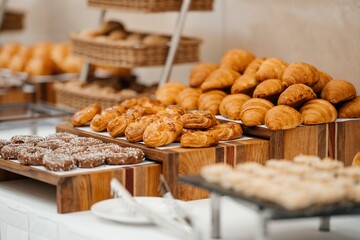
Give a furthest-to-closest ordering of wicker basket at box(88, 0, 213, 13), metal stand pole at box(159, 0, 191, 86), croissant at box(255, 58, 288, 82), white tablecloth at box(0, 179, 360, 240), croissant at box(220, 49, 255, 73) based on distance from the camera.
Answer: metal stand pole at box(159, 0, 191, 86)
wicker basket at box(88, 0, 213, 13)
croissant at box(220, 49, 255, 73)
croissant at box(255, 58, 288, 82)
white tablecloth at box(0, 179, 360, 240)

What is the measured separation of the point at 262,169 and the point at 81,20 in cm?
438

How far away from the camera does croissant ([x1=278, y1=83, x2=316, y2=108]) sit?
278 cm

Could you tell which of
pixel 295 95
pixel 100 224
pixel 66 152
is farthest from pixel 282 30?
pixel 100 224

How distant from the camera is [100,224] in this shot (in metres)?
2.24

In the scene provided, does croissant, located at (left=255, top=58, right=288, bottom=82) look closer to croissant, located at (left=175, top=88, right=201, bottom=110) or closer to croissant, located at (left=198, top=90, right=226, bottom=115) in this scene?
croissant, located at (left=198, top=90, right=226, bottom=115)

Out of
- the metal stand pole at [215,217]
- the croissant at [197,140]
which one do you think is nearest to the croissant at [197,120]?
the croissant at [197,140]

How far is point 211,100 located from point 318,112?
0.46 meters

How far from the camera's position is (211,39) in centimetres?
443

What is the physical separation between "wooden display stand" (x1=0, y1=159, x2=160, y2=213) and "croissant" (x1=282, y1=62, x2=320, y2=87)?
68cm

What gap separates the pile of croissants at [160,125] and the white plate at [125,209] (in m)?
0.27

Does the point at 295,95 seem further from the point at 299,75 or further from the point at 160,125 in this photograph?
the point at 160,125

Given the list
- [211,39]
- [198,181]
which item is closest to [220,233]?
[198,181]

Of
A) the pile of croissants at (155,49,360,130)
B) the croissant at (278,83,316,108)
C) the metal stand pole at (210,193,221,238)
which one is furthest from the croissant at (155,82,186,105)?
the metal stand pole at (210,193,221,238)

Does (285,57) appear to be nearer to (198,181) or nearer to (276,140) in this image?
(276,140)
